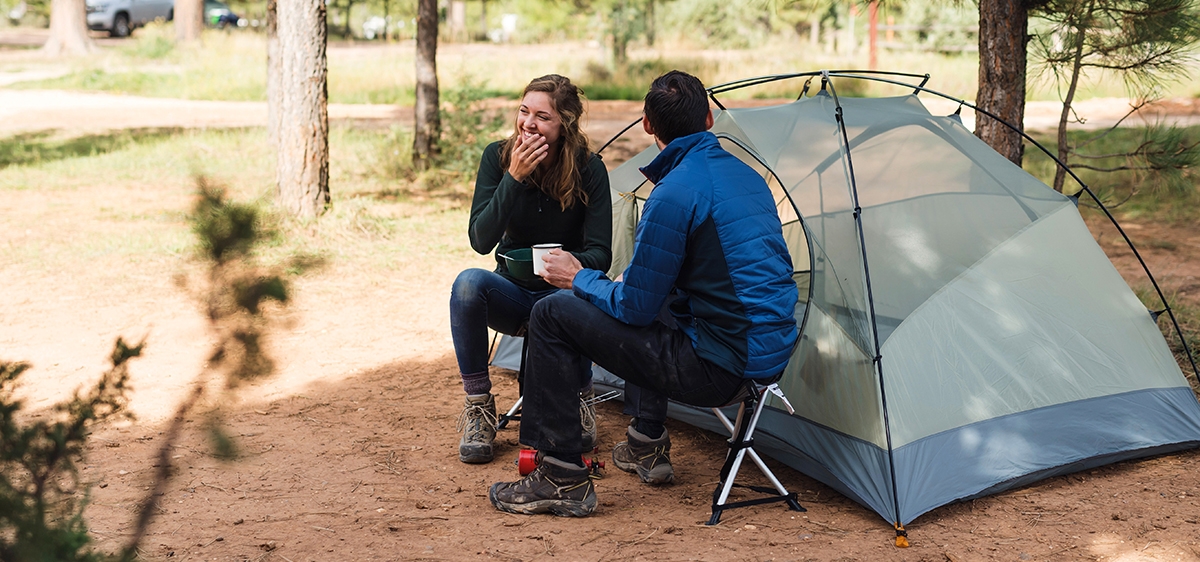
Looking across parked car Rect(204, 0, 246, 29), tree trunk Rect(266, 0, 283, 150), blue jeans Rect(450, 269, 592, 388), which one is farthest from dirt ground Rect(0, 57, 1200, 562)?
parked car Rect(204, 0, 246, 29)

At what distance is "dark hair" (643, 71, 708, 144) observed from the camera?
121 inches

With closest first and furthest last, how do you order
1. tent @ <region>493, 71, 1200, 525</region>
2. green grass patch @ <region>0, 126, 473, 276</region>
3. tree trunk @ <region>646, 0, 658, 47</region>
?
tent @ <region>493, 71, 1200, 525</region>
green grass patch @ <region>0, 126, 473, 276</region>
tree trunk @ <region>646, 0, 658, 47</region>

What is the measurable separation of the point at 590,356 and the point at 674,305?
1.07 ft

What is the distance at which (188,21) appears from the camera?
2277 centimetres

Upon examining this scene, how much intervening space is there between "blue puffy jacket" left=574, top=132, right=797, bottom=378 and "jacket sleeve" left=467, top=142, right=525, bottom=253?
64 cm

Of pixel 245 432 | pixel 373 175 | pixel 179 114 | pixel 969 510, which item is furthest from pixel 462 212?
pixel 179 114

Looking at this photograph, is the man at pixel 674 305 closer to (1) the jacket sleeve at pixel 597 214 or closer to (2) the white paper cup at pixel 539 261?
(2) the white paper cup at pixel 539 261

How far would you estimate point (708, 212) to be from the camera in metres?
2.94

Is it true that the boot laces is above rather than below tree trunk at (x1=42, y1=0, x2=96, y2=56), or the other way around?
below

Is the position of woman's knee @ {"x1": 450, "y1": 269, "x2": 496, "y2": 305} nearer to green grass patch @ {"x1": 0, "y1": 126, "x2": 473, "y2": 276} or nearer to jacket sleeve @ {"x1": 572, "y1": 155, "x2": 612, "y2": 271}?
jacket sleeve @ {"x1": 572, "y1": 155, "x2": 612, "y2": 271}

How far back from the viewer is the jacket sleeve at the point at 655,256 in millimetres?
2918

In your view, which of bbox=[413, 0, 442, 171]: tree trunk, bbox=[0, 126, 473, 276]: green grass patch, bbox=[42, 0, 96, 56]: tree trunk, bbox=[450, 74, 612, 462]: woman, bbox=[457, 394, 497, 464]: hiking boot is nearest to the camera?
bbox=[450, 74, 612, 462]: woman

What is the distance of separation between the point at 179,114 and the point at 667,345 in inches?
548

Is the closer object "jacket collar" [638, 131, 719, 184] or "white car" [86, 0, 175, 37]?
"jacket collar" [638, 131, 719, 184]
